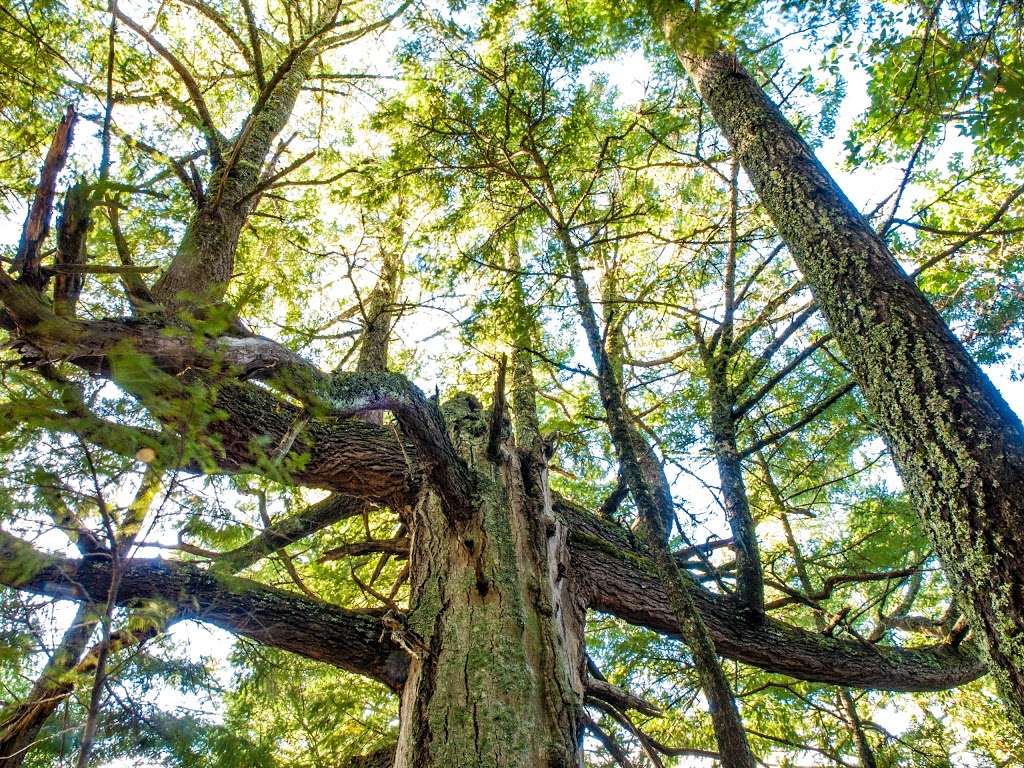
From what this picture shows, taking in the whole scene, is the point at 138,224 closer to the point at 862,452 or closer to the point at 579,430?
the point at 579,430

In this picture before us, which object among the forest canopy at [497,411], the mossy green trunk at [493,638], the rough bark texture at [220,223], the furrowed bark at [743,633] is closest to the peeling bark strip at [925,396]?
the forest canopy at [497,411]

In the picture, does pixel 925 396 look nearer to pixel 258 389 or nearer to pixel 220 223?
pixel 258 389

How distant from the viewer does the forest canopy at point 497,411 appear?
6.30 ft

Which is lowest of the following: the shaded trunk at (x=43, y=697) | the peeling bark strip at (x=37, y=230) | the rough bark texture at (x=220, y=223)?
the shaded trunk at (x=43, y=697)

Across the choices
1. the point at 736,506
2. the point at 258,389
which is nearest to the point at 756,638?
the point at 736,506

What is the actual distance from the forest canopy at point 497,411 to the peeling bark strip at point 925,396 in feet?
0.05

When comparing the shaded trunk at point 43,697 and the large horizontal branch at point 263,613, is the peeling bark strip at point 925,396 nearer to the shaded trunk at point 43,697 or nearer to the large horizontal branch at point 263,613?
the large horizontal branch at point 263,613

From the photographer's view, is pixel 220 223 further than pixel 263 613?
Yes

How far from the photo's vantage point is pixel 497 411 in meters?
3.21

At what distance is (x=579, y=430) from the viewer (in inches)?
236

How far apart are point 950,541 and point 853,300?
0.99m

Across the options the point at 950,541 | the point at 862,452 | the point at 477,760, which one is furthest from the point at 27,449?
the point at 862,452

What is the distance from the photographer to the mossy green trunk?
2334 mm

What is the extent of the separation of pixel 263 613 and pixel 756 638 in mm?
3085
